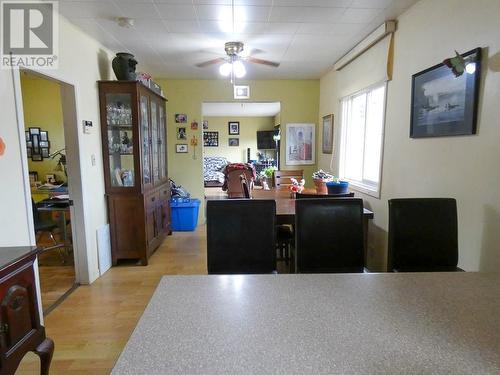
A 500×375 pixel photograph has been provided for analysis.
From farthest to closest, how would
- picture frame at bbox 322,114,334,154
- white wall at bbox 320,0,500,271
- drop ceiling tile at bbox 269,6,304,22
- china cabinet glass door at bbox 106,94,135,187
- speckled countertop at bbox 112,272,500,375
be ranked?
1. picture frame at bbox 322,114,334,154
2. china cabinet glass door at bbox 106,94,135,187
3. drop ceiling tile at bbox 269,6,304,22
4. white wall at bbox 320,0,500,271
5. speckled countertop at bbox 112,272,500,375

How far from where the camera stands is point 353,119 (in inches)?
154

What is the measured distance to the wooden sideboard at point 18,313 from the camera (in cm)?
120

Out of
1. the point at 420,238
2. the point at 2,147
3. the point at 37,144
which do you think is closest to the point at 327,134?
the point at 420,238

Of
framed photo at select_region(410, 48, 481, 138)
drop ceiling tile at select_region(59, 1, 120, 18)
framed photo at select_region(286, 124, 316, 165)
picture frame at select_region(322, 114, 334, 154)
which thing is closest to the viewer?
framed photo at select_region(410, 48, 481, 138)

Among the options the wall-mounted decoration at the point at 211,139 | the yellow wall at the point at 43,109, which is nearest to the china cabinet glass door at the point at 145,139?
the yellow wall at the point at 43,109

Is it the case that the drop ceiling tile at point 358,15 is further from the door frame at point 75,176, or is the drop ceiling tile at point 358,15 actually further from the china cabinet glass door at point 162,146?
the china cabinet glass door at point 162,146

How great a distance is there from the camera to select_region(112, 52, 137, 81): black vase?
126 inches

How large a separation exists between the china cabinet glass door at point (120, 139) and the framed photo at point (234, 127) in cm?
704

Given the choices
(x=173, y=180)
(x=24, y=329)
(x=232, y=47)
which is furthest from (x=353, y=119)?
(x=24, y=329)

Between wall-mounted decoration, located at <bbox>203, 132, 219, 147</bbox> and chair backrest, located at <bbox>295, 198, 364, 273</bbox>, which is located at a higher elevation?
wall-mounted decoration, located at <bbox>203, 132, 219, 147</bbox>

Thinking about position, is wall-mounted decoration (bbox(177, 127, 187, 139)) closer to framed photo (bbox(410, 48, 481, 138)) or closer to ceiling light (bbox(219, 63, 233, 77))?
ceiling light (bbox(219, 63, 233, 77))

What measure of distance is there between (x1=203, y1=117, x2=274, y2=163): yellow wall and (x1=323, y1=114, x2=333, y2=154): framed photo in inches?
220

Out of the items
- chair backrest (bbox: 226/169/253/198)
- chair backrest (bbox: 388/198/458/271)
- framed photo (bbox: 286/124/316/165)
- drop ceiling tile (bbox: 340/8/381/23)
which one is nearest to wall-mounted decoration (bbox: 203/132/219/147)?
chair backrest (bbox: 226/169/253/198)

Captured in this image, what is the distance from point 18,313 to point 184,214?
3.53 metres
